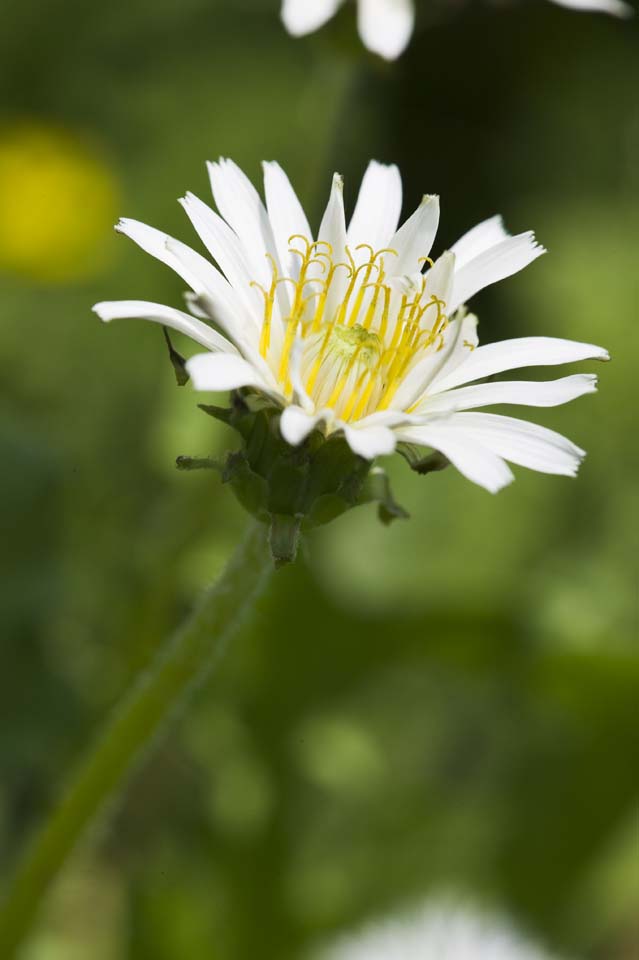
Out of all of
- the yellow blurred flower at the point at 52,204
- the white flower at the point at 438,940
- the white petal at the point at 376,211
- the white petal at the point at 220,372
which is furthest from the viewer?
the yellow blurred flower at the point at 52,204

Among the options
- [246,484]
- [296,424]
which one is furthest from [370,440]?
[246,484]

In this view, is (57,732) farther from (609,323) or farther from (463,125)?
(463,125)

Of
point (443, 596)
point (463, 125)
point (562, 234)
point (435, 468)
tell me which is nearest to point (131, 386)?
point (443, 596)

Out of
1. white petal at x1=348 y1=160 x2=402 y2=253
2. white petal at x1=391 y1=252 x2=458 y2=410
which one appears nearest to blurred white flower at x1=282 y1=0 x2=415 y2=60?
white petal at x1=348 y1=160 x2=402 y2=253

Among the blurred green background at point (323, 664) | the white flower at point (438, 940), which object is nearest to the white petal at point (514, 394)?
the blurred green background at point (323, 664)

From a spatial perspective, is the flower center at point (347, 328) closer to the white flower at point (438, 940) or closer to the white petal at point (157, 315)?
the white petal at point (157, 315)

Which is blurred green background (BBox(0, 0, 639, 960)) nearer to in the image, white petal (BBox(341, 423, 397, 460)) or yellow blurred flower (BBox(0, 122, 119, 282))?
yellow blurred flower (BBox(0, 122, 119, 282))

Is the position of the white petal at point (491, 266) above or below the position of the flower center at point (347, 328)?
above
